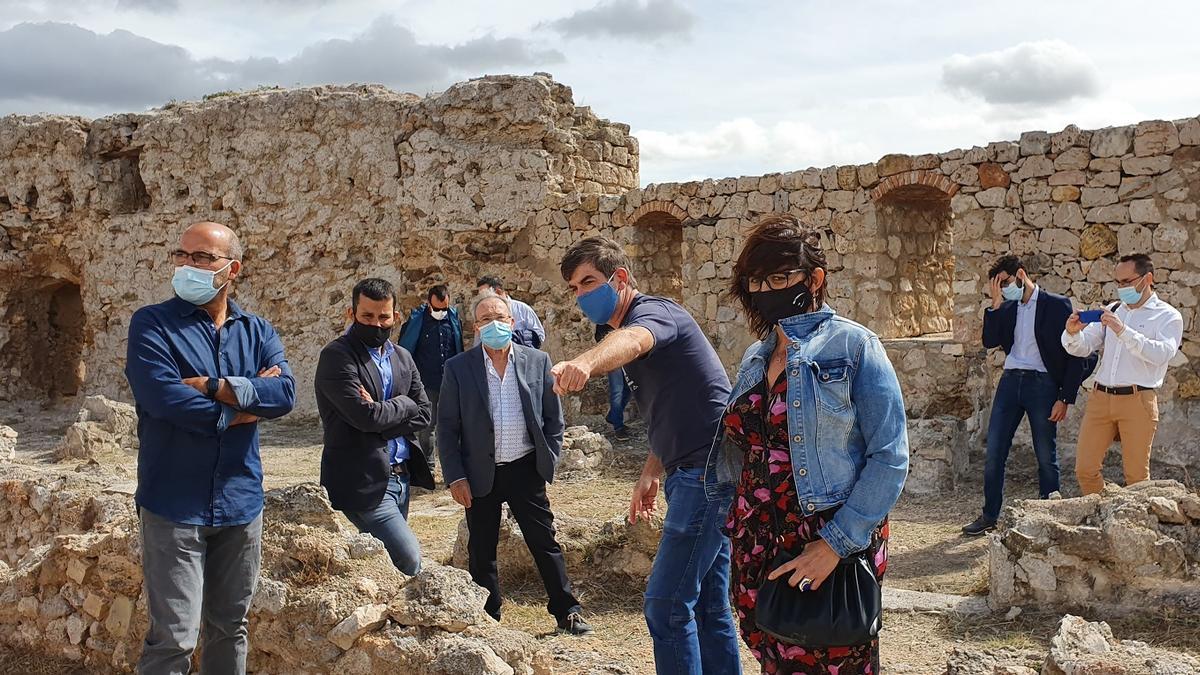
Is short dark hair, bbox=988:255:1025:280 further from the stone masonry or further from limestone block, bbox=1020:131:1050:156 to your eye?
limestone block, bbox=1020:131:1050:156

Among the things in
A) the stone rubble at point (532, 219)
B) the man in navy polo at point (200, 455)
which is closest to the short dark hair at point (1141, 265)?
the stone rubble at point (532, 219)

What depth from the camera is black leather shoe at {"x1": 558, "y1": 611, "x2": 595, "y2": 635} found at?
202 inches

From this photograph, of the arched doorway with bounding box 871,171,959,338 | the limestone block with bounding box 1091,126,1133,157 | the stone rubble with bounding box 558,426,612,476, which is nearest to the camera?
the limestone block with bounding box 1091,126,1133,157

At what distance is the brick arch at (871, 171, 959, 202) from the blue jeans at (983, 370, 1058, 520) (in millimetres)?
3137

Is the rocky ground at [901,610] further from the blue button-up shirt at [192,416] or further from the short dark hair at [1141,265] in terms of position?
the short dark hair at [1141,265]

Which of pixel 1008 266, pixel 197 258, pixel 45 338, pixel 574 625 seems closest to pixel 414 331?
pixel 574 625

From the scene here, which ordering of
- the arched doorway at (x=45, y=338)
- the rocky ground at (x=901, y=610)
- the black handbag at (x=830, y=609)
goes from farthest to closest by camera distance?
the arched doorway at (x=45, y=338)
the rocky ground at (x=901, y=610)
the black handbag at (x=830, y=609)

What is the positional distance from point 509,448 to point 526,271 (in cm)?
782

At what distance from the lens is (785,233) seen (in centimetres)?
289

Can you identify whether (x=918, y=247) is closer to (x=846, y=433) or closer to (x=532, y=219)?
(x=532, y=219)

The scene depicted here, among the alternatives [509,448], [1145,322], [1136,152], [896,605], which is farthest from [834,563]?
[1136,152]

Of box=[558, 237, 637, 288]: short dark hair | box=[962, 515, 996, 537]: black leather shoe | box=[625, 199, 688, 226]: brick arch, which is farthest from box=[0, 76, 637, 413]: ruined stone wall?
box=[558, 237, 637, 288]: short dark hair

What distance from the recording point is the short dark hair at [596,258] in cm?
382

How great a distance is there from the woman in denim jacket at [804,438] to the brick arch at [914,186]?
7129 mm
